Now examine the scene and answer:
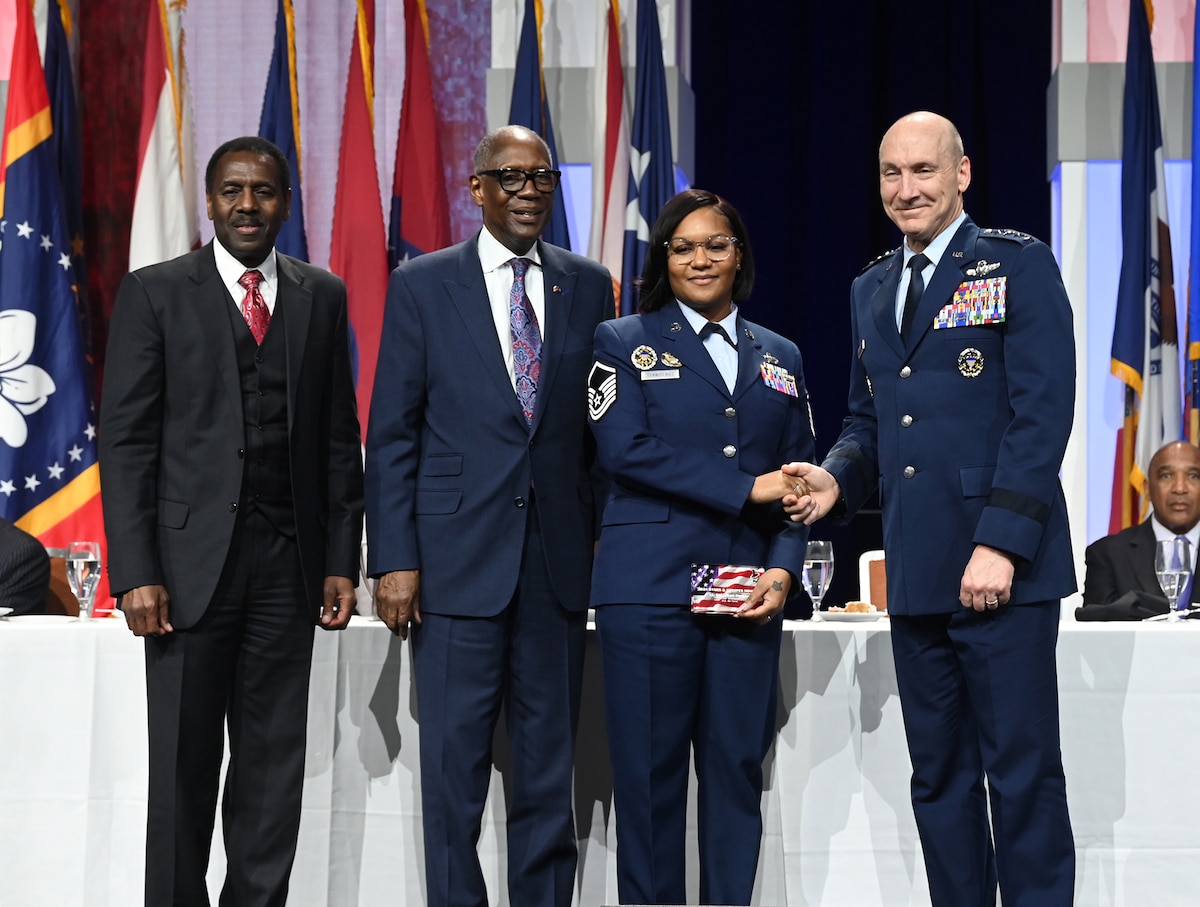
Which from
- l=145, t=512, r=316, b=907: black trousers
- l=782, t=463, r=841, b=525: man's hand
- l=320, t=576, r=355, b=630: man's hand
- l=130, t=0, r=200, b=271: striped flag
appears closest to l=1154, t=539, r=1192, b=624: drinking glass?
l=782, t=463, r=841, b=525: man's hand

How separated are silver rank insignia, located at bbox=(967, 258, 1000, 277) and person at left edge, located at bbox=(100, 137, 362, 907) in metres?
1.36

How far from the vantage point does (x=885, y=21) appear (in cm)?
→ 656

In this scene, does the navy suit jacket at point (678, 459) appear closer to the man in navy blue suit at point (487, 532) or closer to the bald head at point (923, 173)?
the man in navy blue suit at point (487, 532)

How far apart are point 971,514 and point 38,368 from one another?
452cm

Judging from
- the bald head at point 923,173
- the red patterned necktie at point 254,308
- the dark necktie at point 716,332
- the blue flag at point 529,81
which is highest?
the blue flag at point 529,81

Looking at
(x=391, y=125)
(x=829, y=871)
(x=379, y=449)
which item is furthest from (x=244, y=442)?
(x=391, y=125)

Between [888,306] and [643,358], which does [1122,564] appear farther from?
[643,358]

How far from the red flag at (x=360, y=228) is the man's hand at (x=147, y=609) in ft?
11.3

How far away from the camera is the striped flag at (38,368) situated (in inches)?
226

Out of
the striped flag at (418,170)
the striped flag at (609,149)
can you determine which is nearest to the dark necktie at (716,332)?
the striped flag at (609,149)

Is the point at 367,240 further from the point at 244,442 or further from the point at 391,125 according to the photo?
the point at 244,442

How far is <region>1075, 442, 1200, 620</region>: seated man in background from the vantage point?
4.43 meters

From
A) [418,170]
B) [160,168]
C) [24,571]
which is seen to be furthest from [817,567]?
[160,168]

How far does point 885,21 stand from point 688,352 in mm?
4452
